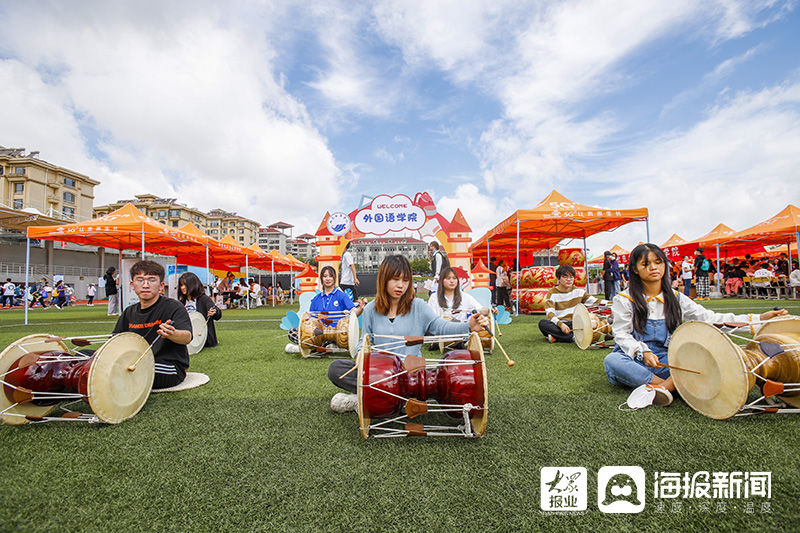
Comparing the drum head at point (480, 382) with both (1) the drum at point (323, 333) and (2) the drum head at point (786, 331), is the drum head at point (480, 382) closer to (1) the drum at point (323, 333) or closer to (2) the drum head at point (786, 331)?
(2) the drum head at point (786, 331)

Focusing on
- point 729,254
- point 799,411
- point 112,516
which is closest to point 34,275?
point 112,516

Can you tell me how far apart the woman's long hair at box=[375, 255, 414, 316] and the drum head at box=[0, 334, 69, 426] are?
7.86 ft

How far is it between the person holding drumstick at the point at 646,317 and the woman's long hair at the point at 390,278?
1.80 metres

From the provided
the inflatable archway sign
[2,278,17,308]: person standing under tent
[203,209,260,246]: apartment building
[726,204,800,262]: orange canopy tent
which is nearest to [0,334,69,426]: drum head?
the inflatable archway sign

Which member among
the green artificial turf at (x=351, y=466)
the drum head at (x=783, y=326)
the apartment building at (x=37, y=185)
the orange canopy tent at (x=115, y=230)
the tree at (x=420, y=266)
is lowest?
the green artificial turf at (x=351, y=466)

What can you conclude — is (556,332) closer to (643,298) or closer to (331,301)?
(643,298)

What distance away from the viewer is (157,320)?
333cm

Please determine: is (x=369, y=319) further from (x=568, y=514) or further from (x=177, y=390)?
(x=177, y=390)

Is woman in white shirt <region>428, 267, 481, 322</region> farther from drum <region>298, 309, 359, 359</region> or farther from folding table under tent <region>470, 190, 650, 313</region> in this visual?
folding table under tent <region>470, 190, 650, 313</region>

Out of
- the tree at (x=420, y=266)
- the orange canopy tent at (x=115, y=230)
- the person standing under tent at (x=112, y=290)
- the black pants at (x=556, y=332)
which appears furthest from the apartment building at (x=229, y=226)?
the black pants at (x=556, y=332)

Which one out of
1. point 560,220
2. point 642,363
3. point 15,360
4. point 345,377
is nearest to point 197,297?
point 15,360

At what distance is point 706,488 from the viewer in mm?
1821

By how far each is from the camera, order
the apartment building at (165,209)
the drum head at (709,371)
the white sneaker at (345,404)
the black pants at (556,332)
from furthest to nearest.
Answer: the apartment building at (165,209), the black pants at (556,332), the white sneaker at (345,404), the drum head at (709,371)

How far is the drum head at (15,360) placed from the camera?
8.75ft
